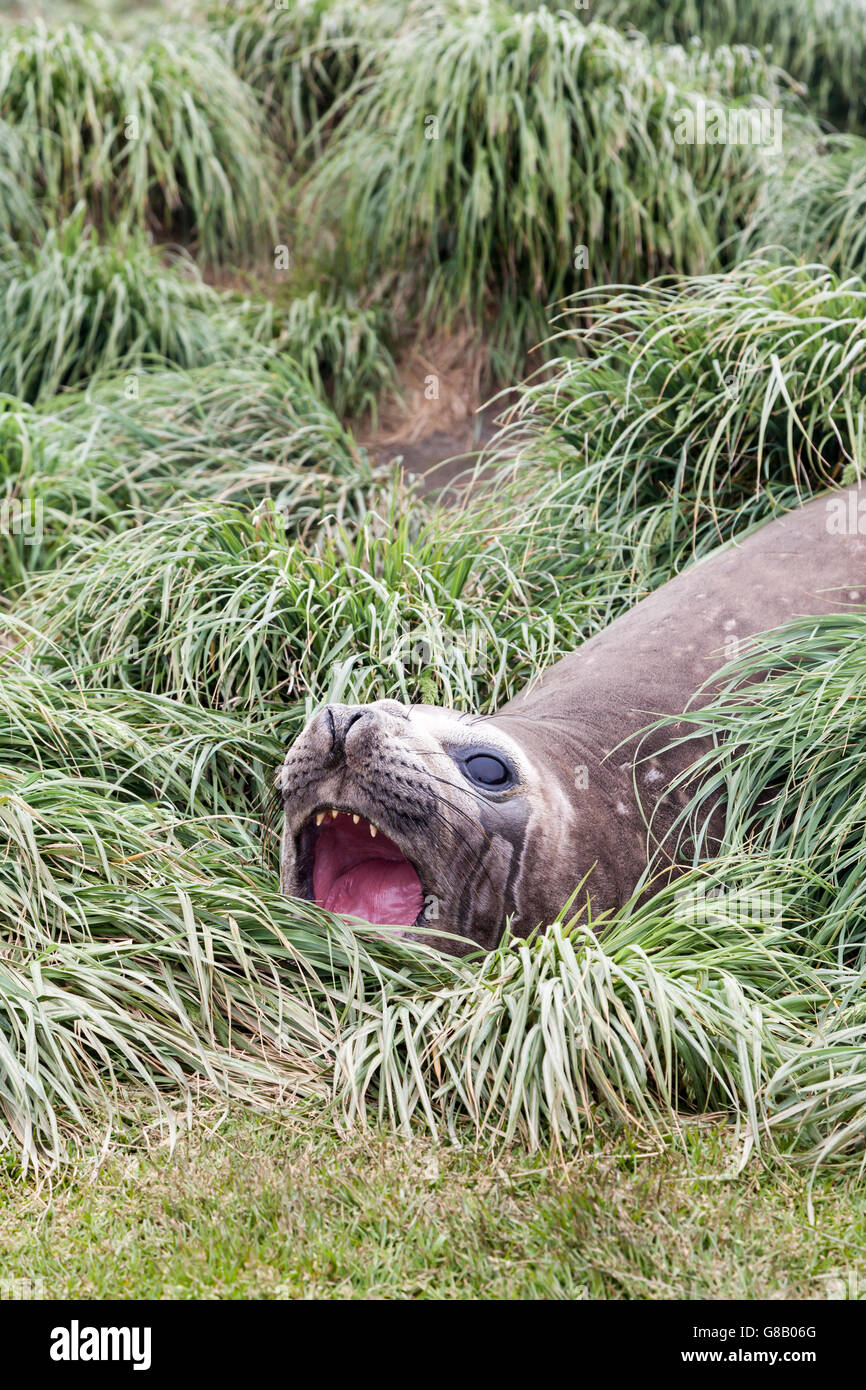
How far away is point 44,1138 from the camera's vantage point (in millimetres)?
3129

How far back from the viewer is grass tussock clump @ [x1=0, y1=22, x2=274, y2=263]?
7566mm

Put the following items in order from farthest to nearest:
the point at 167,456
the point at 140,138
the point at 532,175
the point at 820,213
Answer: the point at 140,138 < the point at 820,213 < the point at 532,175 < the point at 167,456

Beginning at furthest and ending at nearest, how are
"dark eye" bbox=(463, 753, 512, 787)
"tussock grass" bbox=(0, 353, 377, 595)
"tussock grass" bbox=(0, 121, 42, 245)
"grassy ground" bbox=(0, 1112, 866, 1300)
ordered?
"tussock grass" bbox=(0, 121, 42, 245)
"tussock grass" bbox=(0, 353, 377, 595)
"dark eye" bbox=(463, 753, 512, 787)
"grassy ground" bbox=(0, 1112, 866, 1300)

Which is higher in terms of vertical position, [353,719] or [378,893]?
[353,719]

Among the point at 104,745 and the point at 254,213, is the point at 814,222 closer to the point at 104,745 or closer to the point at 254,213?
the point at 254,213

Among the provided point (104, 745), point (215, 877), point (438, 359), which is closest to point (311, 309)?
point (438, 359)

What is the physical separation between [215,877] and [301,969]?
0.46 m

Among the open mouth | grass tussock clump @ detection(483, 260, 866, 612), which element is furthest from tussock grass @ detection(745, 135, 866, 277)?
the open mouth

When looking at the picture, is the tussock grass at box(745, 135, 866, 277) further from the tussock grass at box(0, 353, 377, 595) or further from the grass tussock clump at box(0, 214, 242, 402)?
the grass tussock clump at box(0, 214, 242, 402)

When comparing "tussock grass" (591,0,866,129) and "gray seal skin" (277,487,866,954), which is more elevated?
"tussock grass" (591,0,866,129)

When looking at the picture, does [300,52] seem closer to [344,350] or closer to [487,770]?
[344,350]

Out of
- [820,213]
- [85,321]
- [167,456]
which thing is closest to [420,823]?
[167,456]

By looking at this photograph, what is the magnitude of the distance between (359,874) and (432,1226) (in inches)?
48.6

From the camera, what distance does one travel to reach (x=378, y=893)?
12.4ft
